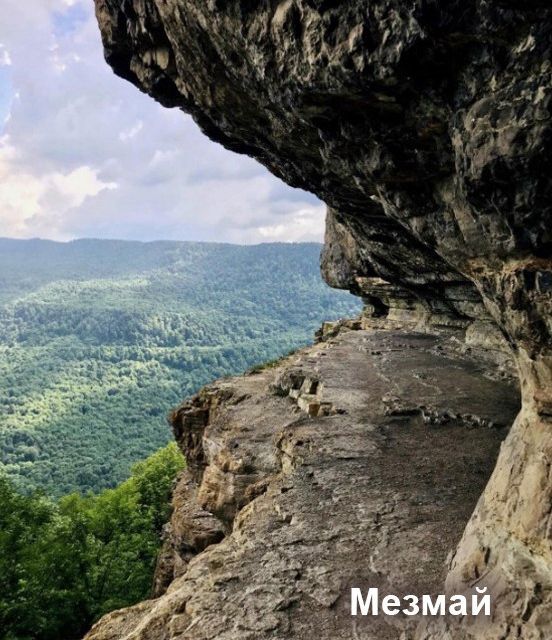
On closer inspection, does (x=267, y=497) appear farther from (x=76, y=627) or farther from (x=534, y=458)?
(x=76, y=627)

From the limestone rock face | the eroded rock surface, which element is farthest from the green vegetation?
the limestone rock face

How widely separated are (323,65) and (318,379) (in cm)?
1394

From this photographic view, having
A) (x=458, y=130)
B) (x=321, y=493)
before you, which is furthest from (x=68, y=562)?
(x=458, y=130)

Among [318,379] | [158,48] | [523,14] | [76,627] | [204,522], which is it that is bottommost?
[76,627]

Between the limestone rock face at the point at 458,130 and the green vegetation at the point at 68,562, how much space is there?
800 inches

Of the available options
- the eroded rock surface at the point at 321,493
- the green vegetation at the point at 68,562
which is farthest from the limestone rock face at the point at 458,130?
the green vegetation at the point at 68,562

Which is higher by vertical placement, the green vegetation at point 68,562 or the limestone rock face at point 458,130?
the limestone rock face at point 458,130

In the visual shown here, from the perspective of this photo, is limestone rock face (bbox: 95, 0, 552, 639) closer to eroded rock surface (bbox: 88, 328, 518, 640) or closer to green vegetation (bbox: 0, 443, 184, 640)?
eroded rock surface (bbox: 88, 328, 518, 640)

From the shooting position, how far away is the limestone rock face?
6242 mm

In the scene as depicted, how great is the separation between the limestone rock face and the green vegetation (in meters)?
20.3

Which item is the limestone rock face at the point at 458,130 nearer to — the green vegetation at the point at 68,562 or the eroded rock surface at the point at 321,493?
the eroded rock surface at the point at 321,493

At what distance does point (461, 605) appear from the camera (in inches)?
309

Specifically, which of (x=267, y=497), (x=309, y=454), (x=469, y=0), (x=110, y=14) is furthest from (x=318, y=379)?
(x=469, y=0)

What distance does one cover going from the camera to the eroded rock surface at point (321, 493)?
927 centimetres
